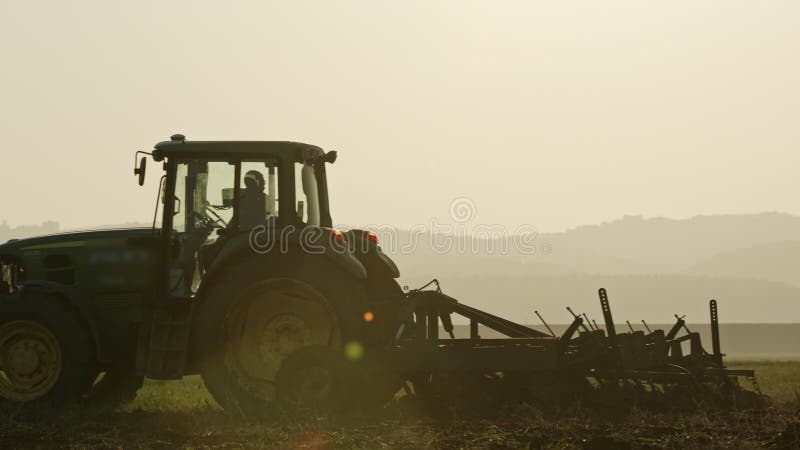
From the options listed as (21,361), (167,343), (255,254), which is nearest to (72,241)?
→ (21,361)

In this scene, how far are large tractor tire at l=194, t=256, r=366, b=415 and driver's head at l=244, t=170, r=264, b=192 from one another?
0.91m

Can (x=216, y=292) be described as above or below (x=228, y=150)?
below

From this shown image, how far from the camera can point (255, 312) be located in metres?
9.43

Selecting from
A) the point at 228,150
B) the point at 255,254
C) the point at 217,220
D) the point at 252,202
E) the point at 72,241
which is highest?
the point at 228,150

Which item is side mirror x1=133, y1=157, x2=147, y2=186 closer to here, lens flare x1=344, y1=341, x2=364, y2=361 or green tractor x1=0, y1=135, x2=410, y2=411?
green tractor x1=0, y1=135, x2=410, y2=411

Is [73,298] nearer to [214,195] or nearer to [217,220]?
[217,220]

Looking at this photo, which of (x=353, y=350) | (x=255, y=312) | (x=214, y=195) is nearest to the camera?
(x=353, y=350)

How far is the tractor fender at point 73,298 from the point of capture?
9742 millimetres

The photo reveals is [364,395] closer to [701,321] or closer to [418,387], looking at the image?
[418,387]

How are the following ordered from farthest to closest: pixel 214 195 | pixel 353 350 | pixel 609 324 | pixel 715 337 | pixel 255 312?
pixel 715 337 → pixel 214 195 → pixel 609 324 → pixel 255 312 → pixel 353 350

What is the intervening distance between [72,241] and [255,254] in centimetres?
245

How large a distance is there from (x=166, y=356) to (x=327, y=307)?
166 cm

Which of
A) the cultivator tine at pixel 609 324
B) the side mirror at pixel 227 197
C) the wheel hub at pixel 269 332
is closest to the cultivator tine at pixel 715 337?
the cultivator tine at pixel 609 324

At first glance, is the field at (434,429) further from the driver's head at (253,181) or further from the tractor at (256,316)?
the driver's head at (253,181)
